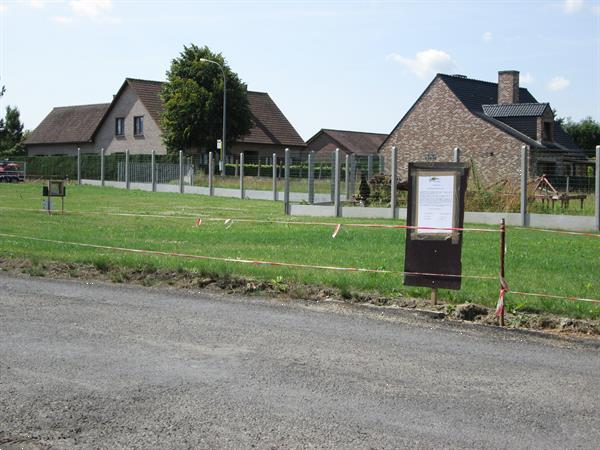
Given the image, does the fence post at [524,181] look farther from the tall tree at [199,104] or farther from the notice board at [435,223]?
the tall tree at [199,104]

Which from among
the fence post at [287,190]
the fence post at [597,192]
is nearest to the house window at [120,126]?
the fence post at [287,190]

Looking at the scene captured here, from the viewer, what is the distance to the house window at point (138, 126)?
218 feet

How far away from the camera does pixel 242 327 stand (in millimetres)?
9695

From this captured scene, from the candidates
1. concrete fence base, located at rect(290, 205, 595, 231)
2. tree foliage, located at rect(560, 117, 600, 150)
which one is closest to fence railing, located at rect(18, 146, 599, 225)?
concrete fence base, located at rect(290, 205, 595, 231)

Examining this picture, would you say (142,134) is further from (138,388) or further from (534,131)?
(138,388)

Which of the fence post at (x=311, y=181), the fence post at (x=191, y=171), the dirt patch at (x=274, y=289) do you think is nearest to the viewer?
the dirt patch at (x=274, y=289)

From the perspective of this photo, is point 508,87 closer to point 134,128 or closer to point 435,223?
point 134,128

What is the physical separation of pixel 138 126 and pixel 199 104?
11900mm

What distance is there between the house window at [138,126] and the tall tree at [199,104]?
24.3ft

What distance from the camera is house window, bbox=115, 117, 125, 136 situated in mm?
68088

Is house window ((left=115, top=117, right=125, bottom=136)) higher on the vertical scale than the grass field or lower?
higher

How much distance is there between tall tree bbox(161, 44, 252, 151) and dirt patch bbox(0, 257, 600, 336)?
41918mm

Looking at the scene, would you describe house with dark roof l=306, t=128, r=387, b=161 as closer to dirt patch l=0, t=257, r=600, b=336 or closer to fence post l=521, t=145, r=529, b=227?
fence post l=521, t=145, r=529, b=227

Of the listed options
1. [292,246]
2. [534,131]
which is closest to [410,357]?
[292,246]
